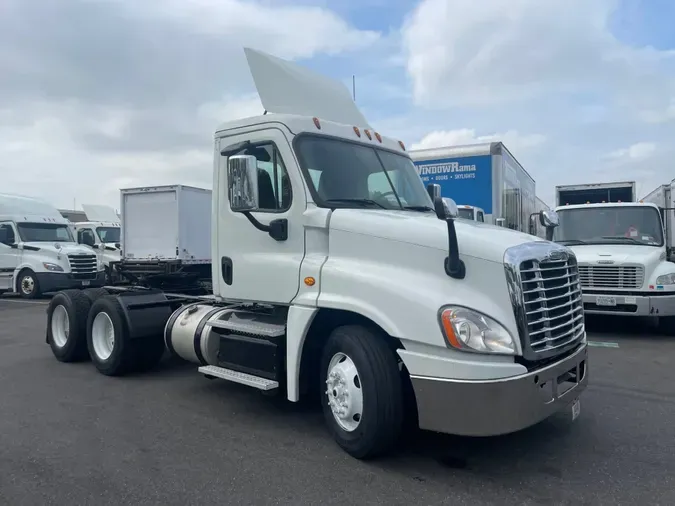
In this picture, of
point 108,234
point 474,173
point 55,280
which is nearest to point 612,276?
point 474,173

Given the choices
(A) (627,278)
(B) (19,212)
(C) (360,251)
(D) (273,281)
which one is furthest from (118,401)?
(B) (19,212)

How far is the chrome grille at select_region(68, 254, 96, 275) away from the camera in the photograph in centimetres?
1716

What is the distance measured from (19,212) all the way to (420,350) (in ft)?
58.8

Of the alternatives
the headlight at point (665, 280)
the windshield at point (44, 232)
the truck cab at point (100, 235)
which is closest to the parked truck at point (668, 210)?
the headlight at point (665, 280)

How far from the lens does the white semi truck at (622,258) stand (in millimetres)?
9180

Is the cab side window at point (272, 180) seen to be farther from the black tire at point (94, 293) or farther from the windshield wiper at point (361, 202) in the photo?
the black tire at point (94, 293)

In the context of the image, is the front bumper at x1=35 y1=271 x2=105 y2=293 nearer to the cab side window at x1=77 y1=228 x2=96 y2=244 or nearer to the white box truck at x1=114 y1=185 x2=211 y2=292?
the cab side window at x1=77 y1=228 x2=96 y2=244

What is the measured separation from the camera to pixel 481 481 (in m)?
3.97

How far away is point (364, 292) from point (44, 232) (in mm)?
16823

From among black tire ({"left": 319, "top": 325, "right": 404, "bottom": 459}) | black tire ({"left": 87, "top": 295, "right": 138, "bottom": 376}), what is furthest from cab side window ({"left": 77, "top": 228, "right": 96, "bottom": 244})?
black tire ({"left": 319, "top": 325, "right": 404, "bottom": 459})

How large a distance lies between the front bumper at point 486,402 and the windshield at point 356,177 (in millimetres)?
1731

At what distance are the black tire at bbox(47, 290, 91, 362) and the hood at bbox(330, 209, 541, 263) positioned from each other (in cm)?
451

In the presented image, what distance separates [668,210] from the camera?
11.5 m

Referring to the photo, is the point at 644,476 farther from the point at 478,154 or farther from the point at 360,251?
the point at 478,154
